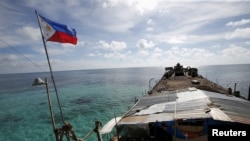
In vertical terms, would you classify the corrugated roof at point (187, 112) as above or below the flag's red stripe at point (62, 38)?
below

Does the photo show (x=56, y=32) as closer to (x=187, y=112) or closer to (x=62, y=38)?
(x=62, y=38)

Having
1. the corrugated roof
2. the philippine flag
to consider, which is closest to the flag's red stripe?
the philippine flag

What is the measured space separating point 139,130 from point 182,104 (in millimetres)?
4907

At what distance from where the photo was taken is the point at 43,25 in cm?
944

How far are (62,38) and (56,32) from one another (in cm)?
55

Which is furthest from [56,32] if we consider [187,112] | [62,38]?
[187,112]

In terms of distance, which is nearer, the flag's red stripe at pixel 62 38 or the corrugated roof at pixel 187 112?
the flag's red stripe at pixel 62 38

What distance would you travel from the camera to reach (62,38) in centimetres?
1032

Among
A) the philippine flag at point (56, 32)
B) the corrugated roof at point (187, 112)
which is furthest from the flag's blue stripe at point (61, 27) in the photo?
the corrugated roof at point (187, 112)

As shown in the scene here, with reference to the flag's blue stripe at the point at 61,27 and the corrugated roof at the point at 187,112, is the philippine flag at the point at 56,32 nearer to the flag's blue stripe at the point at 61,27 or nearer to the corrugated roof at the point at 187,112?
the flag's blue stripe at the point at 61,27

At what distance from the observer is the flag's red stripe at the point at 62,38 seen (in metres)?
9.86

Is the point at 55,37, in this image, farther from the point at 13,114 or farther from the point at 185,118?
the point at 13,114

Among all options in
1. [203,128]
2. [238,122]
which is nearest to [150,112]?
[203,128]

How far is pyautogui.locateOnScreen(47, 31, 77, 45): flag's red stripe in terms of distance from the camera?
388 inches
